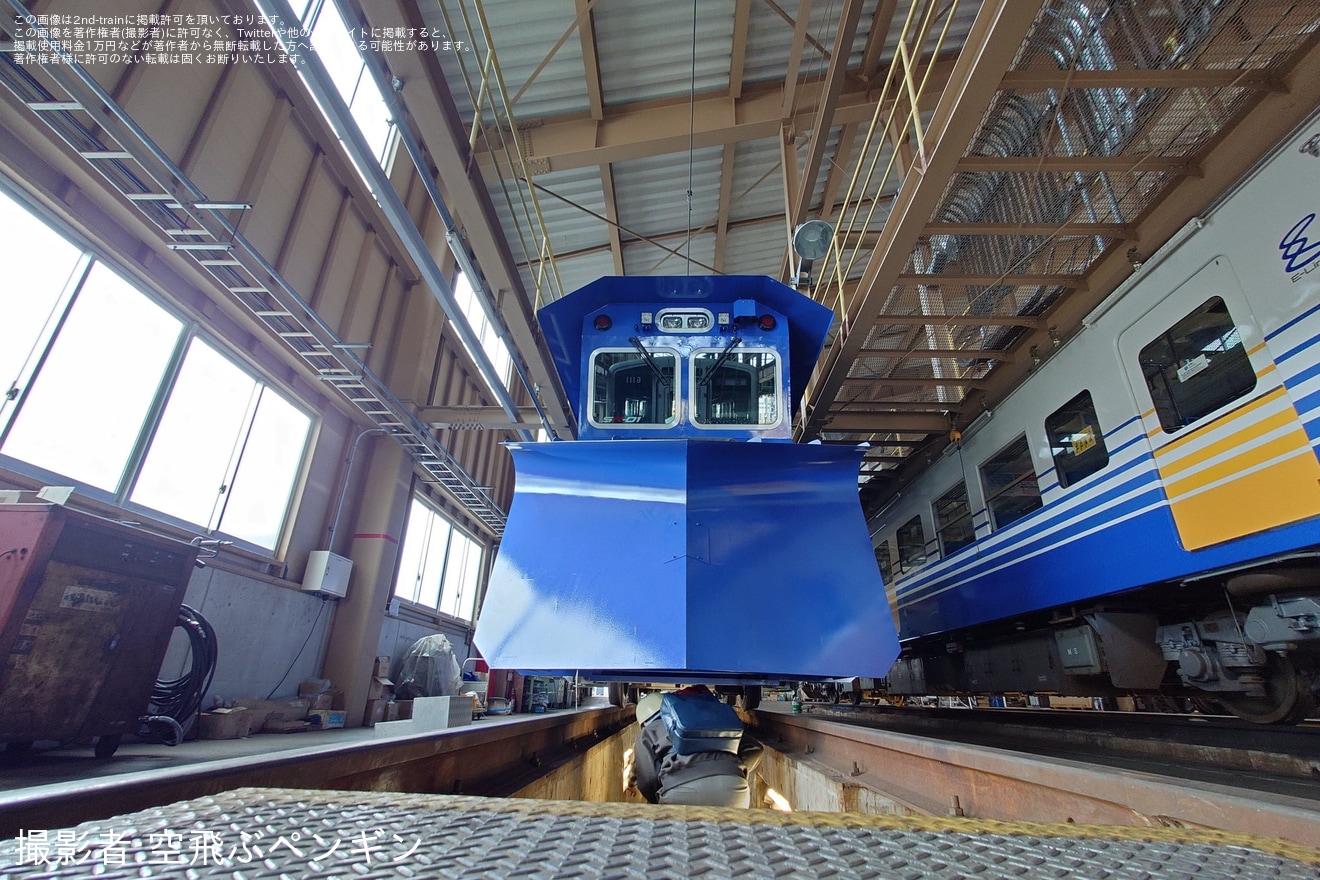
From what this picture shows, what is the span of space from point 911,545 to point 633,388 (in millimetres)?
5672

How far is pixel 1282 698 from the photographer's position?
358 centimetres

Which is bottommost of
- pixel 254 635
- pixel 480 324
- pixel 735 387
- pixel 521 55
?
pixel 254 635

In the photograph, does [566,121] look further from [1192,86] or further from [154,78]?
[1192,86]

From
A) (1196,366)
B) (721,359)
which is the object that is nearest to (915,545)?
(1196,366)

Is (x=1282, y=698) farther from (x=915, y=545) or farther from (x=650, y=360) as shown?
(x=650, y=360)

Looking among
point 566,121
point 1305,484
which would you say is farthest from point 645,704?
point 566,121

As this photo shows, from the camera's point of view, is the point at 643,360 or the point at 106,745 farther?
the point at 643,360

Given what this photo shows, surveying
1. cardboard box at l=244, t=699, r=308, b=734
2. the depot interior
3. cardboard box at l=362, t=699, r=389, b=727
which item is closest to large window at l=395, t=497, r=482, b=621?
the depot interior

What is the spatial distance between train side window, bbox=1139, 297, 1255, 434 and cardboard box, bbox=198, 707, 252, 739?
777cm

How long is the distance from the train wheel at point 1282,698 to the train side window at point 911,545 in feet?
12.0

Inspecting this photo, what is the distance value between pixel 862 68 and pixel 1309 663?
6721mm

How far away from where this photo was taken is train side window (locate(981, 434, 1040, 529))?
544cm

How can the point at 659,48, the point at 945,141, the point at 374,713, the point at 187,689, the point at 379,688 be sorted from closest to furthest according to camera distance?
the point at 945,141 < the point at 187,689 < the point at 659,48 < the point at 374,713 < the point at 379,688

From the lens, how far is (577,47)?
6402mm
